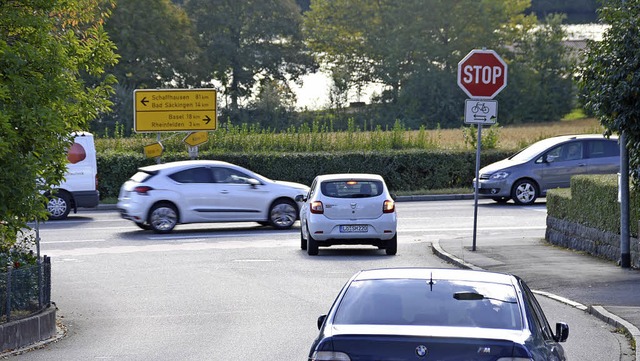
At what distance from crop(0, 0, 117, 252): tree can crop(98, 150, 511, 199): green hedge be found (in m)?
22.5

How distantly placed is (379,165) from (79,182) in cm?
1203

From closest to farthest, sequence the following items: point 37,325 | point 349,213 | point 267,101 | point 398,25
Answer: point 37,325 → point 349,213 → point 267,101 → point 398,25

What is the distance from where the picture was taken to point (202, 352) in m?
11.3

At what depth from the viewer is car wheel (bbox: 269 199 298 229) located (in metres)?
25.3

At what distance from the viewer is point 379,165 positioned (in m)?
37.2

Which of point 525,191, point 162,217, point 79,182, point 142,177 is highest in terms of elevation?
point 142,177

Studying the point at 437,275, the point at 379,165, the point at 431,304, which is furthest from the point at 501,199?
the point at 431,304

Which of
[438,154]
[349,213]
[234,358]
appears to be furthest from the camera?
[438,154]

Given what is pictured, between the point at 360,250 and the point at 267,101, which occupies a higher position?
the point at 267,101

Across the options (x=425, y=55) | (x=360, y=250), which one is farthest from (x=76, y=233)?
(x=425, y=55)

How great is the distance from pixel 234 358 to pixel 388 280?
3.97m

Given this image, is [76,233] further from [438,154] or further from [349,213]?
[438,154]

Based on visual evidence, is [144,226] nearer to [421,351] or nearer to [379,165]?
[379,165]

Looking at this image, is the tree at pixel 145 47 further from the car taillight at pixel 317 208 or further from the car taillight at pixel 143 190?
the car taillight at pixel 317 208
